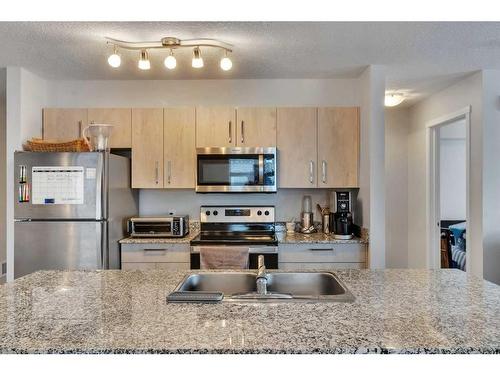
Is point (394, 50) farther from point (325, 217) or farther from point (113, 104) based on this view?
point (113, 104)

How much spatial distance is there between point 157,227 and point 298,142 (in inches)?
59.3

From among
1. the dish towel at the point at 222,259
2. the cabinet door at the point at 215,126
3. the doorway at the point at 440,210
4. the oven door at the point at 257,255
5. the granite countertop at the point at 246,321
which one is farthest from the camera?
the doorway at the point at 440,210

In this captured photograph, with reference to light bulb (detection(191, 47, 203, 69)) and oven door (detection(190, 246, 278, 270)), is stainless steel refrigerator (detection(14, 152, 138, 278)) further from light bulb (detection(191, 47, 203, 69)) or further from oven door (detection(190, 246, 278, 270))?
light bulb (detection(191, 47, 203, 69))

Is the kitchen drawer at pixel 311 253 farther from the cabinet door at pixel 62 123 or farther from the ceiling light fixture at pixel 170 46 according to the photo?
the cabinet door at pixel 62 123

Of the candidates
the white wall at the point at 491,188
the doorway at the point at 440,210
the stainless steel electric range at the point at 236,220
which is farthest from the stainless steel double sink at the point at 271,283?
the doorway at the point at 440,210

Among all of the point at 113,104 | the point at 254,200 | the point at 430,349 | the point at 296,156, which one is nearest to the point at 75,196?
the point at 113,104

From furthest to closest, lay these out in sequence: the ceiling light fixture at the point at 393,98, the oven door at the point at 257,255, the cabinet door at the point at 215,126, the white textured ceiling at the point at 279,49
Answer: the ceiling light fixture at the point at 393,98 < the cabinet door at the point at 215,126 < the oven door at the point at 257,255 < the white textured ceiling at the point at 279,49

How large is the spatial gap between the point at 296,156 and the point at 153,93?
1554mm

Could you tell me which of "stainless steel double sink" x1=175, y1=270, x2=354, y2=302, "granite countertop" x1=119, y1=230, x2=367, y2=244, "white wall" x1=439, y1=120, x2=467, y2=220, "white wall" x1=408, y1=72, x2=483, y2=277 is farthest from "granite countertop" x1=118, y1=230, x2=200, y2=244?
"white wall" x1=439, y1=120, x2=467, y2=220

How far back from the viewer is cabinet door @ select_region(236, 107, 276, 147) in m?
3.34

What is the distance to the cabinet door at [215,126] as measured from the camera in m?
3.35

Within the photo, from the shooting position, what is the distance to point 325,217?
353 cm

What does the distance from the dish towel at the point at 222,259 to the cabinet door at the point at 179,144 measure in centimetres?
86

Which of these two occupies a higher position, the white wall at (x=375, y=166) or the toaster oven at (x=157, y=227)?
the white wall at (x=375, y=166)
